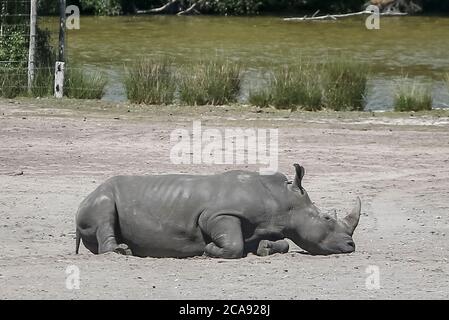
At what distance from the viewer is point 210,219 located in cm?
973

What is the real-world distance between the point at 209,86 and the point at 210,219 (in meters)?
11.5

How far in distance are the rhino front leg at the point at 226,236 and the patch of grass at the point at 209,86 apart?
37.0 feet

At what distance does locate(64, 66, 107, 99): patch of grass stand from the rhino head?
12.1 meters

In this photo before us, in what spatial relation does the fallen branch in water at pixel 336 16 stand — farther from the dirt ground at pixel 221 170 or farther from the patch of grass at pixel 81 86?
the dirt ground at pixel 221 170

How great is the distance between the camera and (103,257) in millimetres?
9727

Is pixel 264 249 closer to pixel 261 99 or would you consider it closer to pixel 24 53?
pixel 261 99

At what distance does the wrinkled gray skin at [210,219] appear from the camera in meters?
9.73

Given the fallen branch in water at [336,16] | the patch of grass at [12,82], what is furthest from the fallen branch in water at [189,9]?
the patch of grass at [12,82]

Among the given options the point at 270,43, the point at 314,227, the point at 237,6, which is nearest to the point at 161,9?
the point at 237,6

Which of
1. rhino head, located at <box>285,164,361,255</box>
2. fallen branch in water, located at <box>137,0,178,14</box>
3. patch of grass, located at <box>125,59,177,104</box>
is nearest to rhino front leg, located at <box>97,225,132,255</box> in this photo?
rhino head, located at <box>285,164,361,255</box>

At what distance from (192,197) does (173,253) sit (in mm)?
483
